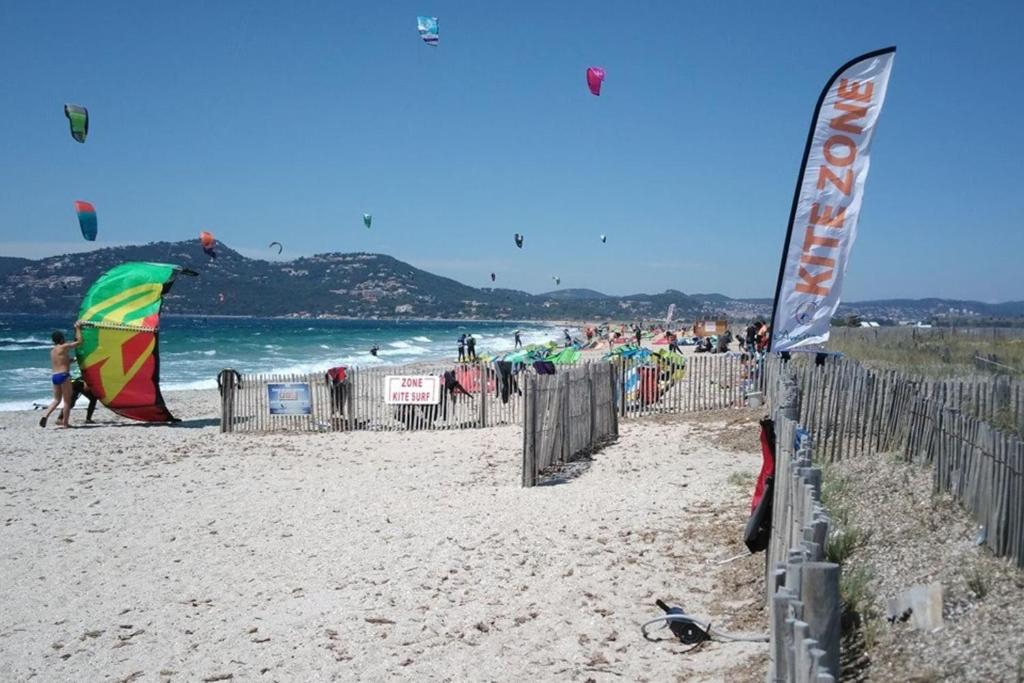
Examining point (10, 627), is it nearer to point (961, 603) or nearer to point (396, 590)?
point (396, 590)

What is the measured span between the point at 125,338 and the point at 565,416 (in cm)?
1039

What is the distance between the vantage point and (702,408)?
50.1 feet

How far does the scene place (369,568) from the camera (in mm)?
7020

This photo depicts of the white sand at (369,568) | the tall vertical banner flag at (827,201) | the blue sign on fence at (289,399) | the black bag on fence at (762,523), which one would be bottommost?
the white sand at (369,568)

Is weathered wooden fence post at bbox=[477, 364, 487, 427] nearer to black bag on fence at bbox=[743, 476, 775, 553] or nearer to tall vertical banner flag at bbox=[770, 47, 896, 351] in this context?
tall vertical banner flag at bbox=[770, 47, 896, 351]

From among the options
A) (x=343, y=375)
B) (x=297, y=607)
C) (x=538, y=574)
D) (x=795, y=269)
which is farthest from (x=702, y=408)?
(x=297, y=607)

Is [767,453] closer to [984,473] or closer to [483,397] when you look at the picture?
[984,473]

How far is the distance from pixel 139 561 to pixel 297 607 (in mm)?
2267

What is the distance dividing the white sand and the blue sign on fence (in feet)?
11.4

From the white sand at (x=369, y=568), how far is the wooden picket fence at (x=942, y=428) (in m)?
1.35

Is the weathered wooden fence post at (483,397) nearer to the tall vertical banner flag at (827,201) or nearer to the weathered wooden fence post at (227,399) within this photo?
the weathered wooden fence post at (227,399)

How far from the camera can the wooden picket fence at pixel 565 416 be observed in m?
9.59

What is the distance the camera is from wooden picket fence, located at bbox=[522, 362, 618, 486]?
959 cm

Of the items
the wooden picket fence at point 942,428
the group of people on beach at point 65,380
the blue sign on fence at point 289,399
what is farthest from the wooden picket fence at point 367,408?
the wooden picket fence at point 942,428
